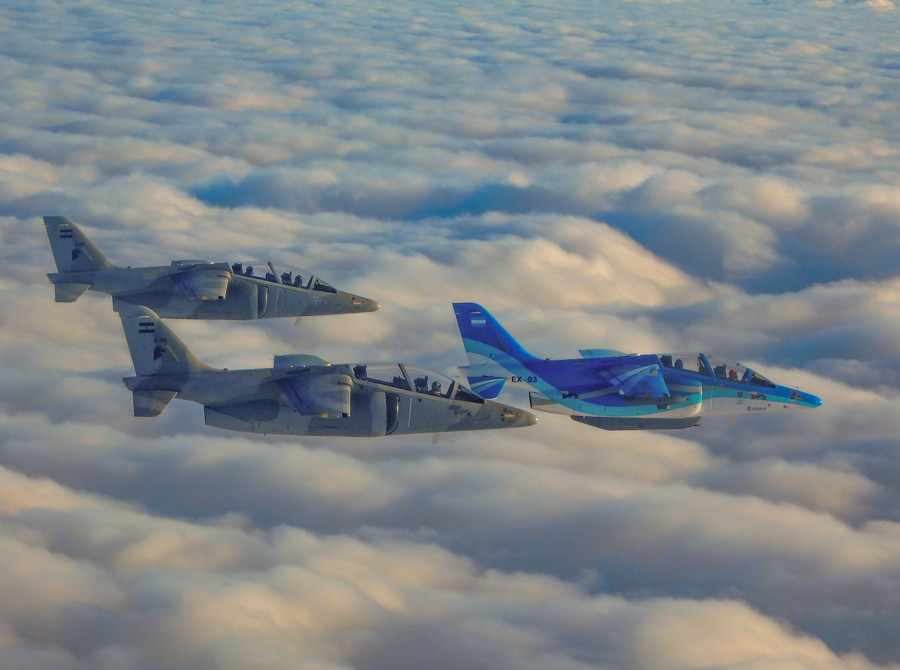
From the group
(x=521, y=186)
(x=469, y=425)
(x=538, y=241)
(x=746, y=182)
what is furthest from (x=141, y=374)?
(x=746, y=182)

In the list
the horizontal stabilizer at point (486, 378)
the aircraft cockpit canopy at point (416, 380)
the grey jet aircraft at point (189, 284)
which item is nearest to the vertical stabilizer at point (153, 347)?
the aircraft cockpit canopy at point (416, 380)

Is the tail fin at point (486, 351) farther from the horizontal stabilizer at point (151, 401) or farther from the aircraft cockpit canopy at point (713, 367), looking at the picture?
the horizontal stabilizer at point (151, 401)

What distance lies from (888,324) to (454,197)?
77453mm

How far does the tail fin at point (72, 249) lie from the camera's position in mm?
52562

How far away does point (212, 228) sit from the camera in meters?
114

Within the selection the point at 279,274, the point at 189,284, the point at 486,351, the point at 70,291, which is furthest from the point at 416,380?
the point at 70,291

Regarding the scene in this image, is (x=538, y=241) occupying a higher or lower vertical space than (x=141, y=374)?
lower

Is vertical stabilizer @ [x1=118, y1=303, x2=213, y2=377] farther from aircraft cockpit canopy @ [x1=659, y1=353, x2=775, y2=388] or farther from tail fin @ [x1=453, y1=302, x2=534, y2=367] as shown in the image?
aircraft cockpit canopy @ [x1=659, y1=353, x2=775, y2=388]

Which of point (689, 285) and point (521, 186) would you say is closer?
point (689, 285)

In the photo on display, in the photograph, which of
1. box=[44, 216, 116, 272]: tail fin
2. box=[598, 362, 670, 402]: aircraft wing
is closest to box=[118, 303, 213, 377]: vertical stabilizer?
box=[44, 216, 116, 272]: tail fin

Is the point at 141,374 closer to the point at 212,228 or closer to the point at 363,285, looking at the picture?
the point at 363,285

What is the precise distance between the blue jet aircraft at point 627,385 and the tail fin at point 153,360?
12.7 meters

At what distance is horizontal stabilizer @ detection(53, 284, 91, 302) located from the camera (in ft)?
171

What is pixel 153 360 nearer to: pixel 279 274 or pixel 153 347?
pixel 153 347
